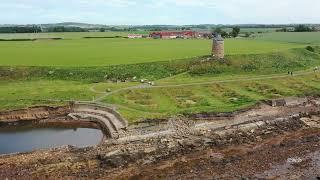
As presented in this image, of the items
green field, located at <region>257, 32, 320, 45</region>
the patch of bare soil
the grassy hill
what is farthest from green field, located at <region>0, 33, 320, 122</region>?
green field, located at <region>257, 32, 320, 45</region>

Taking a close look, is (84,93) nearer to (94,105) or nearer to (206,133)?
(94,105)

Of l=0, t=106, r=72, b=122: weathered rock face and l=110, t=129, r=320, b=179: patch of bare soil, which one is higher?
l=0, t=106, r=72, b=122: weathered rock face

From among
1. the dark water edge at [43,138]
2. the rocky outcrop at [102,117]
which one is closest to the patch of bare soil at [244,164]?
the rocky outcrop at [102,117]

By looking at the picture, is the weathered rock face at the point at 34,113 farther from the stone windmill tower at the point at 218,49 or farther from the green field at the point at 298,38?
the green field at the point at 298,38

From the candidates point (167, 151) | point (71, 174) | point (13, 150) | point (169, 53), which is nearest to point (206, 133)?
point (167, 151)

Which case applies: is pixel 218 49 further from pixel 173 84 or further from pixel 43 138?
pixel 43 138

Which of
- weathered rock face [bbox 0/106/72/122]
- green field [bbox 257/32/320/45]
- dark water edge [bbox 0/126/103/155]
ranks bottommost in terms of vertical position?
dark water edge [bbox 0/126/103/155]

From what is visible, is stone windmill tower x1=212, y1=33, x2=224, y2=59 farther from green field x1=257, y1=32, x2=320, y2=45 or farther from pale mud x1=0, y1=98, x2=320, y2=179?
green field x1=257, y1=32, x2=320, y2=45
